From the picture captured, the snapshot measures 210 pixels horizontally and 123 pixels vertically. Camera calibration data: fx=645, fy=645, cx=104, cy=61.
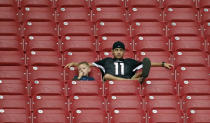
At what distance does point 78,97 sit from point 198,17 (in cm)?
263

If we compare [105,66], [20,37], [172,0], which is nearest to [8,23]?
[20,37]

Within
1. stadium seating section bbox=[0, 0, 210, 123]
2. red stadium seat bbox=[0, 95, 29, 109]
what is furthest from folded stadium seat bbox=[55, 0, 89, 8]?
red stadium seat bbox=[0, 95, 29, 109]

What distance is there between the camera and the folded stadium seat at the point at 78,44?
26.8 feet

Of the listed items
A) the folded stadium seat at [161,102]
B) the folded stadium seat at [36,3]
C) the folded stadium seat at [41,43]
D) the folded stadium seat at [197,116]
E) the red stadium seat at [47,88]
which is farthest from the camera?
the folded stadium seat at [36,3]

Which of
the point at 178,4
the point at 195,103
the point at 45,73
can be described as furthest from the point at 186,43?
the point at 45,73

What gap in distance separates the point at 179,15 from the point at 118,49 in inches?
62.6

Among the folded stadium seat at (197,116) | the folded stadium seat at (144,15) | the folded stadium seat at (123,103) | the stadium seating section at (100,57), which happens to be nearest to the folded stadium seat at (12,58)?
the stadium seating section at (100,57)

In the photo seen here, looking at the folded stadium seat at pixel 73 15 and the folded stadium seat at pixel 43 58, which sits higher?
the folded stadium seat at pixel 73 15

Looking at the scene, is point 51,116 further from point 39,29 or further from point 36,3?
point 36,3

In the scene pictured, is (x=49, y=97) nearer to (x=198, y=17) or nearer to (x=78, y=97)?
(x=78, y=97)

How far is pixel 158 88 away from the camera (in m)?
7.41

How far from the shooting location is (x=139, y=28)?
8.52 m

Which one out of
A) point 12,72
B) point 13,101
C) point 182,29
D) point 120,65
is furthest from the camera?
point 182,29

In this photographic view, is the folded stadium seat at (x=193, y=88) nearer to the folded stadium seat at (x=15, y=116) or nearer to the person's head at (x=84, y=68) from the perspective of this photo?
the person's head at (x=84, y=68)
